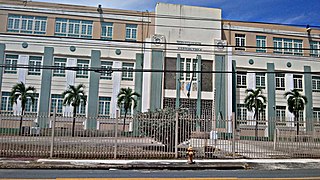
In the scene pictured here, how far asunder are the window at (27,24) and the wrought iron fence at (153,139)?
2313cm

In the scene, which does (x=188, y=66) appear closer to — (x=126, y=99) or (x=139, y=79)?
(x=139, y=79)

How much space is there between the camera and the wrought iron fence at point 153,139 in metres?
12.8

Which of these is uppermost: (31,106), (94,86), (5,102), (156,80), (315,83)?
(315,83)

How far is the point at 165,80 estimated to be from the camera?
34.6 meters

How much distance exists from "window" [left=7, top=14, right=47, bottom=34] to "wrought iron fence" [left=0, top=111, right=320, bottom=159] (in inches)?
911

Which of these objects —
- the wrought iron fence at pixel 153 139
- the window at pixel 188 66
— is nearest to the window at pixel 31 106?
the window at pixel 188 66

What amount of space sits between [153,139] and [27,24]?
27746 mm

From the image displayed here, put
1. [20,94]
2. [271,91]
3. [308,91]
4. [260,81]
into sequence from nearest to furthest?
1. [20,94]
2. [271,91]
3. [260,81]
4. [308,91]

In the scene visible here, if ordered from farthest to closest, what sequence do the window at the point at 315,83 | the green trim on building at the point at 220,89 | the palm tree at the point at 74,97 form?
the window at the point at 315,83 < the green trim on building at the point at 220,89 < the palm tree at the point at 74,97

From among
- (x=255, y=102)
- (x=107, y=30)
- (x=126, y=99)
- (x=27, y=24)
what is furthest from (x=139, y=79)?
(x=27, y=24)

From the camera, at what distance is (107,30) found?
37.0m

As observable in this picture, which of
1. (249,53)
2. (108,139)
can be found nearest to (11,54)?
(108,139)

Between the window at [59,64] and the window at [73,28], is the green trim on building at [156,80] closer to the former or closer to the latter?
the window at [73,28]

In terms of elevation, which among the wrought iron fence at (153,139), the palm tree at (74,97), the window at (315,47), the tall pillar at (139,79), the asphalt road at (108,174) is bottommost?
the asphalt road at (108,174)
